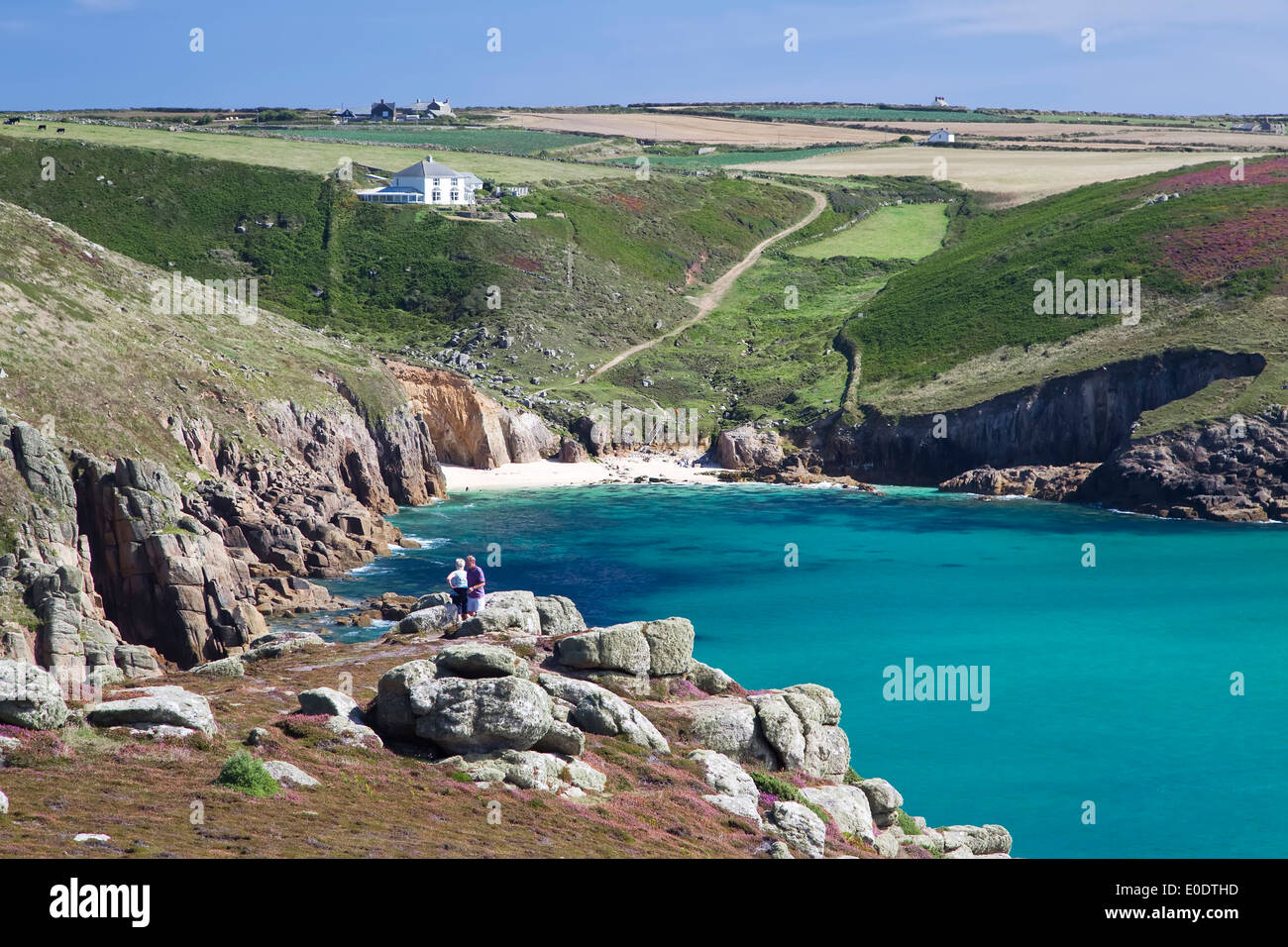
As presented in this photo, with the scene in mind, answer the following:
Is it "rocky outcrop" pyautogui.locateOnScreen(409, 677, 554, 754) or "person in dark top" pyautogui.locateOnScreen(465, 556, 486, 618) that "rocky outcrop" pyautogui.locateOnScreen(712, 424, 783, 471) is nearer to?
"person in dark top" pyautogui.locateOnScreen(465, 556, 486, 618)

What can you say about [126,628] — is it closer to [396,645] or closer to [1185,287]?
[396,645]

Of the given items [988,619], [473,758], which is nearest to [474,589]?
[473,758]

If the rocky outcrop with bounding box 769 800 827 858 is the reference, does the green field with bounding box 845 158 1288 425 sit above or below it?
above

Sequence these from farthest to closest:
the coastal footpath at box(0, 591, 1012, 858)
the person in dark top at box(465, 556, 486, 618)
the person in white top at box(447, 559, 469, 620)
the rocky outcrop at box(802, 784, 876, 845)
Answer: the person in dark top at box(465, 556, 486, 618), the person in white top at box(447, 559, 469, 620), the rocky outcrop at box(802, 784, 876, 845), the coastal footpath at box(0, 591, 1012, 858)

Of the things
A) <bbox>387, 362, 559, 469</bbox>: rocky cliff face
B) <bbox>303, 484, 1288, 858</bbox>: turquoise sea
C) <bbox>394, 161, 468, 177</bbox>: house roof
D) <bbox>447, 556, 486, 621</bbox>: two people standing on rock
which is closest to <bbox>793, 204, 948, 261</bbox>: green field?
<bbox>394, 161, 468, 177</bbox>: house roof

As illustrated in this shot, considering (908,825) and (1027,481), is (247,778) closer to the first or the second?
(908,825)

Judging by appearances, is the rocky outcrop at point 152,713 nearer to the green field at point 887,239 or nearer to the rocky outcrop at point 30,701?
the rocky outcrop at point 30,701
